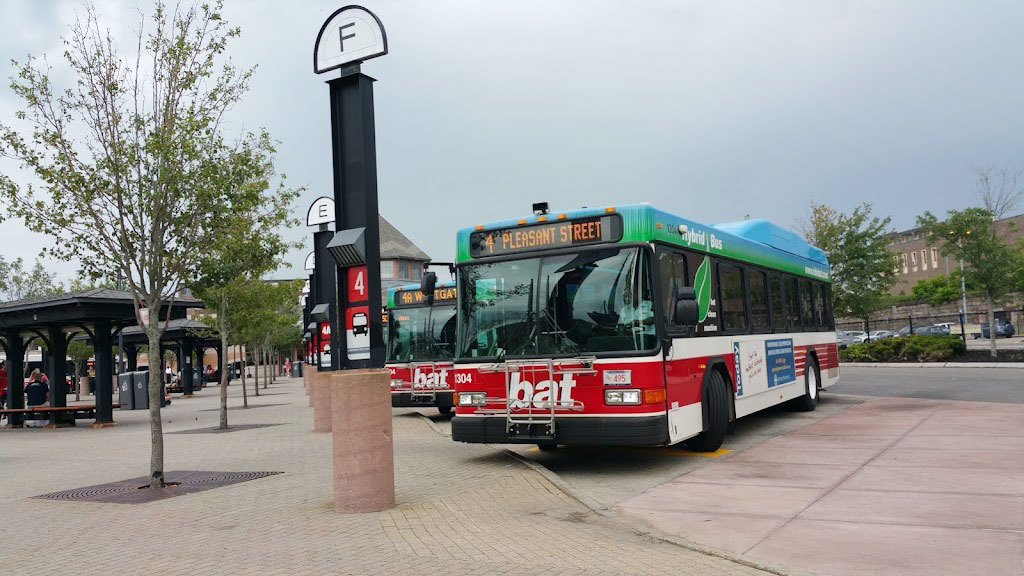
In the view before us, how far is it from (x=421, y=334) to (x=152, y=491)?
8562 mm

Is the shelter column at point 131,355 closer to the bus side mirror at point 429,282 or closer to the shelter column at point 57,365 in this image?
the shelter column at point 57,365

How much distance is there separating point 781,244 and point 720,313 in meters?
4.69

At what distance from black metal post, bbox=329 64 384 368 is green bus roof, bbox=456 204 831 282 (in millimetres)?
2347

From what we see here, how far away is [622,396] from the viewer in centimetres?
916

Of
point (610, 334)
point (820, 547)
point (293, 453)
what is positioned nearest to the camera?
point (820, 547)

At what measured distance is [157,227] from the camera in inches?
396

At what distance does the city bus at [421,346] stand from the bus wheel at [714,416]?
24.6 ft

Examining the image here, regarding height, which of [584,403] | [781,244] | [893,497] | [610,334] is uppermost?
[781,244]

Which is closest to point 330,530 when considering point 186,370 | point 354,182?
point 354,182

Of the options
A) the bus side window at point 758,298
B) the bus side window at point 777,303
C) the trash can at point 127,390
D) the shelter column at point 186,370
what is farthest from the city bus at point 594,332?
the shelter column at point 186,370

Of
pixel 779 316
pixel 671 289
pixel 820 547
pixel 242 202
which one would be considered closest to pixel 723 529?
pixel 820 547

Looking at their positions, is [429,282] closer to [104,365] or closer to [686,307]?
[686,307]

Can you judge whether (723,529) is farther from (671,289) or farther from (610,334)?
(671,289)

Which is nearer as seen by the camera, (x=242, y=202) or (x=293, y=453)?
(x=242, y=202)
